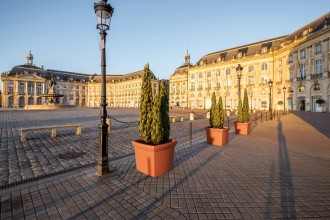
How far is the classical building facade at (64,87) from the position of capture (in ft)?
238

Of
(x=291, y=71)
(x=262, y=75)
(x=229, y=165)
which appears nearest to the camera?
(x=229, y=165)

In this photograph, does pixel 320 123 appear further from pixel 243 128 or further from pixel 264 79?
pixel 264 79

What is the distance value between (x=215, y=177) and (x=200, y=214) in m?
1.68

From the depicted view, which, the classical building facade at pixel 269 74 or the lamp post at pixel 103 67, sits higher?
the classical building facade at pixel 269 74

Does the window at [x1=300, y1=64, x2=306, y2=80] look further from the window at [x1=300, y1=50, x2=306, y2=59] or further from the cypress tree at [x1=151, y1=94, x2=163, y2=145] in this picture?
the cypress tree at [x1=151, y1=94, x2=163, y2=145]

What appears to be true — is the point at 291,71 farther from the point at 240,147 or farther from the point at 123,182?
the point at 123,182

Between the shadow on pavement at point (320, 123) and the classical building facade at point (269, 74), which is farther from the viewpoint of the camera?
the classical building facade at point (269, 74)

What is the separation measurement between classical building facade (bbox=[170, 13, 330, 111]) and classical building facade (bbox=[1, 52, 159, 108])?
23.8 meters

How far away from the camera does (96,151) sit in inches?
270

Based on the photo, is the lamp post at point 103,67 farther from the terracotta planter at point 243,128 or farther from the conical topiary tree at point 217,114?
the terracotta planter at point 243,128

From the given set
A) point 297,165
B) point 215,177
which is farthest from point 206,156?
point 297,165

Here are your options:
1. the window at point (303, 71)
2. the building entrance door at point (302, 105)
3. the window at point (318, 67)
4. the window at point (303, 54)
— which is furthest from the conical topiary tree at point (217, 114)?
the window at point (303, 54)

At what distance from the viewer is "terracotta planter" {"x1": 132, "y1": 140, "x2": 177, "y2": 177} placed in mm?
4519

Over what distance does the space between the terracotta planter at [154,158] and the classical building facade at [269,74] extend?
19591 mm
